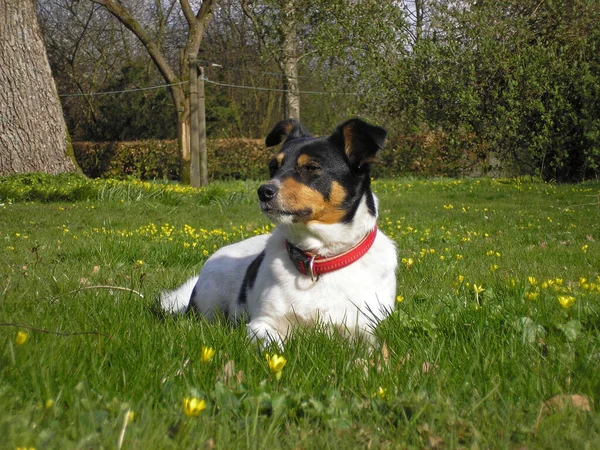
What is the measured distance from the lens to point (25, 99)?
42.9ft

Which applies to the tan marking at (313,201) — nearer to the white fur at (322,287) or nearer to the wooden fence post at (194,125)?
the white fur at (322,287)

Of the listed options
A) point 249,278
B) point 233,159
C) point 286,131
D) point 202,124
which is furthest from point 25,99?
point 233,159

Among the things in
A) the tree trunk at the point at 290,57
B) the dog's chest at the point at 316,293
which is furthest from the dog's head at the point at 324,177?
the tree trunk at the point at 290,57

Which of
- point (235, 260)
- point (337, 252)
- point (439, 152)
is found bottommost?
point (439, 152)

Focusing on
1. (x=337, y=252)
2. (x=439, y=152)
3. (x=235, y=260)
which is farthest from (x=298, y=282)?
(x=439, y=152)

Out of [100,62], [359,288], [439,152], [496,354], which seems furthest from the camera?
[100,62]

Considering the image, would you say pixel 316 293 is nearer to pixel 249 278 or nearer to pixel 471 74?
pixel 249 278

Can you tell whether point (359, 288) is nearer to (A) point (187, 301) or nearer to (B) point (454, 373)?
(B) point (454, 373)

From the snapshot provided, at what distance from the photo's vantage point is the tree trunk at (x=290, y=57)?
820 inches

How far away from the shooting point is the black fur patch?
407cm

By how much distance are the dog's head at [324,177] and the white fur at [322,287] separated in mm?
95

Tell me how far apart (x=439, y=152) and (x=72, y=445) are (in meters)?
22.5

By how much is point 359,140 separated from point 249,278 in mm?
1197

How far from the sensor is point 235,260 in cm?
464
